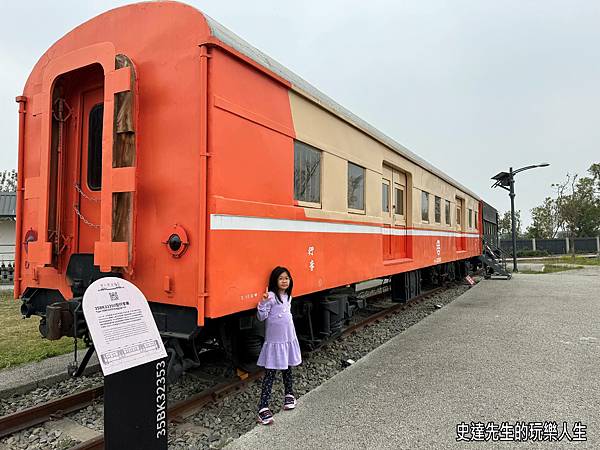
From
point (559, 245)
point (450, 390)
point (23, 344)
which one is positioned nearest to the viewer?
point (450, 390)

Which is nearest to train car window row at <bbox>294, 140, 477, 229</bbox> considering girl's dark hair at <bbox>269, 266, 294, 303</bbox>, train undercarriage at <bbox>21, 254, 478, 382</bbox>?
girl's dark hair at <bbox>269, 266, 294, 303</bbox>

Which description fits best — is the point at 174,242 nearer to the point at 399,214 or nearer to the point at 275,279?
the point at 275,279

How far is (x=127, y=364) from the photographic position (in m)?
2.26

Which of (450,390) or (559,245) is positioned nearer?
(450,390)

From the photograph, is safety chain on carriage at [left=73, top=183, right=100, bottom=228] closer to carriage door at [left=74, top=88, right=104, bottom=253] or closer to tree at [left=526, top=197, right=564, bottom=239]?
carriage door at [left=74, top=88, right=104, bottom=253]

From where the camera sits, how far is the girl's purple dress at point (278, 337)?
12.5ft

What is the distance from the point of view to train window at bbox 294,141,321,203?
4477mm

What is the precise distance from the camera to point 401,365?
5.38m

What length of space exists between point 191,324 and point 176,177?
1134 mm

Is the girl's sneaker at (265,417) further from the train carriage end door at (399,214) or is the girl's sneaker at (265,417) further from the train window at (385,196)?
the train carriage end door at (399,214)

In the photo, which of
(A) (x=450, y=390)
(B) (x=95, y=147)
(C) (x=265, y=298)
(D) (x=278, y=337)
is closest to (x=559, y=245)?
(A) (x=450, y=390)

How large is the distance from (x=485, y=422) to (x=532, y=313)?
6.17 meters

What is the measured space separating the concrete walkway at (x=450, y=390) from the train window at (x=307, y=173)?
1994mm

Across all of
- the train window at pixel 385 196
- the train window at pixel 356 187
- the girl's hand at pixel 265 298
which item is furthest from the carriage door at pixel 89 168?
the train window at pixel 385 196
